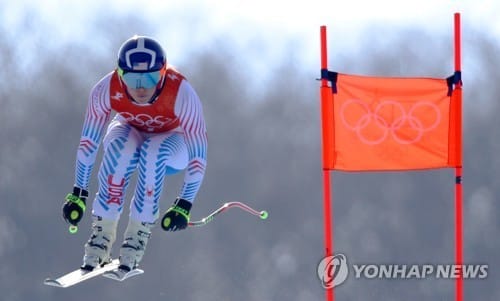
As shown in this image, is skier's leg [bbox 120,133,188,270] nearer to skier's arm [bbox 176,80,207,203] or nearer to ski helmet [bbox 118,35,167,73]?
skier's arm [bbox 176,80,207,203]

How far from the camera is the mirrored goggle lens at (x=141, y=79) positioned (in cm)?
1404

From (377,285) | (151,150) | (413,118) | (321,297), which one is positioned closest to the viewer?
(151,150)

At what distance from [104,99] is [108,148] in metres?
0.47

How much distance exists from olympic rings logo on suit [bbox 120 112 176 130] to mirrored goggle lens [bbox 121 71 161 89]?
0.36 m

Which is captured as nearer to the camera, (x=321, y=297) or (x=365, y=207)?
(x=321, y=297)

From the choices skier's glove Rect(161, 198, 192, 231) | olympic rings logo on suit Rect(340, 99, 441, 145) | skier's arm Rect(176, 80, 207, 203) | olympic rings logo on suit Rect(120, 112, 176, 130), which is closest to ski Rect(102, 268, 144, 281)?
skier's glove Rect(161, 198, 192, 231)

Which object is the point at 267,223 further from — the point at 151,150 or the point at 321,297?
the point at 151,150

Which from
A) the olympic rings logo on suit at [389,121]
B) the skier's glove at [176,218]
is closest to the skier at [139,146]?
the skier's glove at [176,218]

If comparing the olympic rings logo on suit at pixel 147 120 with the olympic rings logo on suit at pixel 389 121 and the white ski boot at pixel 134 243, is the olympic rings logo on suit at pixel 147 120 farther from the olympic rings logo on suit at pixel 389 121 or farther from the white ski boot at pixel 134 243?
the olympic rings logo on suit at pixel 389 121

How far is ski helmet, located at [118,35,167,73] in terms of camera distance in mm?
14023

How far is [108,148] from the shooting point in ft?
46.7

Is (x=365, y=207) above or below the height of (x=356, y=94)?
below

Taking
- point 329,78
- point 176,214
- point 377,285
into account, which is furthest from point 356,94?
point 377,285

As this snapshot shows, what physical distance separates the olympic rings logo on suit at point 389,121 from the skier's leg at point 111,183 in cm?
214
